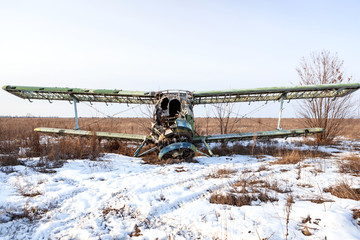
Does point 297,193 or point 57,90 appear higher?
point 57,90

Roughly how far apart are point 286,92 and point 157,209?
29.2 ft

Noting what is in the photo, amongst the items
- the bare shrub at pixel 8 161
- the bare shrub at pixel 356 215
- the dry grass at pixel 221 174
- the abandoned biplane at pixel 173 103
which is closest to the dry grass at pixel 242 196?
the dry grass at pixel 221 174

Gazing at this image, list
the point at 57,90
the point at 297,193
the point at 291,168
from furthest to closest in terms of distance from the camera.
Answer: the point at 57,90
the point at 291,168
the point at 297,193

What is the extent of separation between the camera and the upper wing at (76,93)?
8.07 meters

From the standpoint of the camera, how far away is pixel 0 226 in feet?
8.36

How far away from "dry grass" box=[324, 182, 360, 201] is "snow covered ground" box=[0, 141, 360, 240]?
0.15 metres

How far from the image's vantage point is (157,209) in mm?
3281

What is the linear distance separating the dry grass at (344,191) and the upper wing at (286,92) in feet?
17.7

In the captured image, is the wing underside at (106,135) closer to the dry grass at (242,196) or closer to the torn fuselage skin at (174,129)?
the torn fuselage skin at (174,129)

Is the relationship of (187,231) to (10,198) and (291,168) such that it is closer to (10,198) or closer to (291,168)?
(10,198)

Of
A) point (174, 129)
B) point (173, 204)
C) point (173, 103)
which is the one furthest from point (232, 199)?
point (173, 103)

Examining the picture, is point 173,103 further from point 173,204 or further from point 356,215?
point 356,215

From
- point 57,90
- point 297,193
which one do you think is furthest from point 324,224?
point 57,90

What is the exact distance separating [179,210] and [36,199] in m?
3.09
